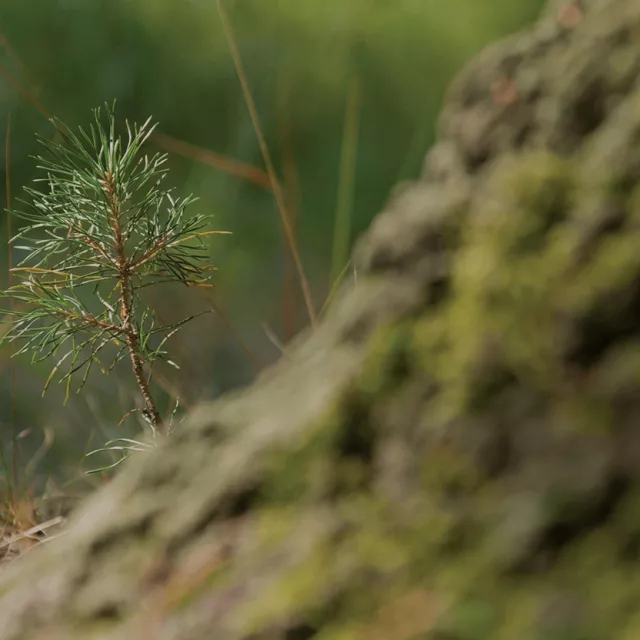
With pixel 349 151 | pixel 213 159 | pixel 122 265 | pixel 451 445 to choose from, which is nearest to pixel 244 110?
pixel 213 159

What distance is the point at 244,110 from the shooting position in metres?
1.55

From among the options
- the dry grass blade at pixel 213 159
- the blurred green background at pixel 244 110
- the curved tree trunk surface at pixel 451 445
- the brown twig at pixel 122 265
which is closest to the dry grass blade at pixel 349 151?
the blurred green background at pixel 244 110

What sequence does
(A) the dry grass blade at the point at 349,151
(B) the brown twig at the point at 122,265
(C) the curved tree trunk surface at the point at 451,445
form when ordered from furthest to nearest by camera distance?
(A) the dry grass blade at the point at 349,151, (B) the brown twig at the point at 122,265, (C) the curved tree trunk surface at the point at 451,445

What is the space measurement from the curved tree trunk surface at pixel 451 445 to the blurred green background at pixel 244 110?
3.04 ft

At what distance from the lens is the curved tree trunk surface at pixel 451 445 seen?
0.28 meters

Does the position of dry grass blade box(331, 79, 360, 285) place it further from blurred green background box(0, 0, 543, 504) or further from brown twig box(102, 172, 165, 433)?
brown twig box(102, 172, 165, 433)

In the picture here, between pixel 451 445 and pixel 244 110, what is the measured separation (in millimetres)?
1361

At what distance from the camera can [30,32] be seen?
1620mm

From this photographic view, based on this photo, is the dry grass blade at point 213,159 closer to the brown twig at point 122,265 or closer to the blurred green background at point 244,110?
the blurred green background at point 244,110

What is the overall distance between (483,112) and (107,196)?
492 mm

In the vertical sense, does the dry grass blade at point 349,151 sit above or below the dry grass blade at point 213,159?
below

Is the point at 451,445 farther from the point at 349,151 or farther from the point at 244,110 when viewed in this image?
the point at 244,110

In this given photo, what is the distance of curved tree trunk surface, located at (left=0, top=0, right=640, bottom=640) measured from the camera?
0.92 feet

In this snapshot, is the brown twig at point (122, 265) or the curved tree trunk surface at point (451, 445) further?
the brown twig at point (122, 265)
